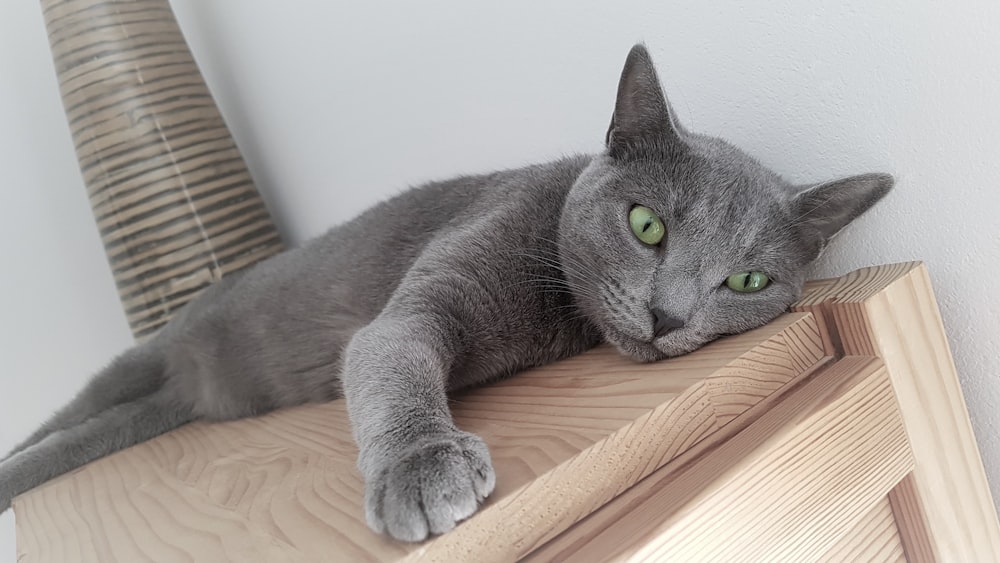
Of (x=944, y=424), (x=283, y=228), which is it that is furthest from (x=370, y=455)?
(x=283, y=228)

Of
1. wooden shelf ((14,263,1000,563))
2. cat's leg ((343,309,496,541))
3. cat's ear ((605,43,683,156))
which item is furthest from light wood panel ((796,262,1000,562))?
cat's leg ((343,309,496,541))

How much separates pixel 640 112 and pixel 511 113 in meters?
0.39

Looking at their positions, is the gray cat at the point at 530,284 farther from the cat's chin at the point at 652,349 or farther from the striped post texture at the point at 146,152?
the striped post texture at the point at 146,152

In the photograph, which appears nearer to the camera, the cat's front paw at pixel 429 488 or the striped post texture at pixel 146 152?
the cat's front paw at pixel 429 488

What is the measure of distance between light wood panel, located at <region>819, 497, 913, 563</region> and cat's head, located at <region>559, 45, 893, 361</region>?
242 millimetres

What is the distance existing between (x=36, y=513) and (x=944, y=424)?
1199mm

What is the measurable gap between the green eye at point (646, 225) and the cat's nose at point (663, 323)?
Result: 110 mm

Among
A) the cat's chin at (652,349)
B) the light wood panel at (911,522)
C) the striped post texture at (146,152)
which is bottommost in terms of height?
the light wood panel at (911,522)

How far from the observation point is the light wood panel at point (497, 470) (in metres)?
0.52

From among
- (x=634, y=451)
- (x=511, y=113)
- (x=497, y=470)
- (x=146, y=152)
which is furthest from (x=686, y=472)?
(x=146, y=152)

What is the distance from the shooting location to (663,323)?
784 mm

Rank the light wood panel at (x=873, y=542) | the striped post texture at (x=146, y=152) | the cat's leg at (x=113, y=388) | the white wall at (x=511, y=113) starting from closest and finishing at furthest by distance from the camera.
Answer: the light wood panel at (x=873, y=542) < the white wall at (x=511, y=113) < the cat's leg at (x=113, y=388) < the striped post texture at (x=146, y=152)

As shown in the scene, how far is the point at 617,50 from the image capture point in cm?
105

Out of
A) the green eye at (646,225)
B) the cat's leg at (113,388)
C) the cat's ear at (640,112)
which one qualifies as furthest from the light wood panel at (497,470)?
the cat's leg at (113,388)
